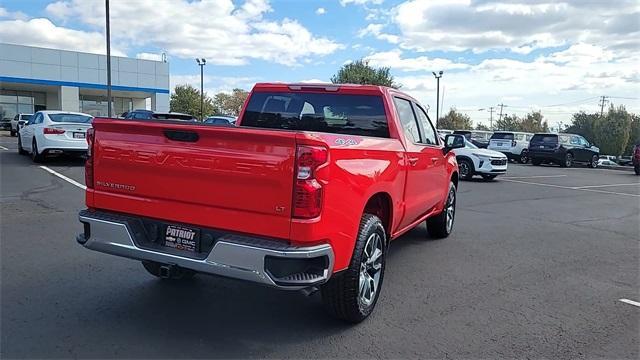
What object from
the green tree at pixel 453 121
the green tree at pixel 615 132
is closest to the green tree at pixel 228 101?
the green tree at pixel 453 121

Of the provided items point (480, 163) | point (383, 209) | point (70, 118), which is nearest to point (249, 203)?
point (383, 209)

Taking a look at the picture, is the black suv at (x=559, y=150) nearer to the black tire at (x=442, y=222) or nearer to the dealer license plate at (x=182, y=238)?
the black tire at (x=442, y=222)

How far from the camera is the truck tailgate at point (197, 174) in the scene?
3.32 metres

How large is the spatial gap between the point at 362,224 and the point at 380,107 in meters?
1.57

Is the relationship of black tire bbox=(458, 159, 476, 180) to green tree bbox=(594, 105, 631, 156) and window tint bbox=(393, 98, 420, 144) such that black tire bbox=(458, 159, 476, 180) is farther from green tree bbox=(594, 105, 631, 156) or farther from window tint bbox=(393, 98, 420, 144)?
green tree bbox=(594, 105, 631, 156)

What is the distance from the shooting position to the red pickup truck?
3.30 metres

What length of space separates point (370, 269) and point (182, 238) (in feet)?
5.05

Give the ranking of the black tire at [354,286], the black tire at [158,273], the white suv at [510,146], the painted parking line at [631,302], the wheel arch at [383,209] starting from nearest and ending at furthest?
the black tire at [354,286], the wheel arch at [383,209], the black tire at [158,273], the painted parking line at [631,302], the white suv at [510,146]

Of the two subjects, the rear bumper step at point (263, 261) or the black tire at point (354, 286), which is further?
the black tire at point (354, 286)

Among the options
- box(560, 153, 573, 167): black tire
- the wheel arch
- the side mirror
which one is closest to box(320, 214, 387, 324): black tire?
the wheel arch

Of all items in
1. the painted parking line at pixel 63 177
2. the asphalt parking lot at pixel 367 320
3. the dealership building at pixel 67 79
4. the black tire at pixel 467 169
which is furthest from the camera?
the dealership building at pixel 67 79

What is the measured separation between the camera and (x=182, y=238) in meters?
3.64

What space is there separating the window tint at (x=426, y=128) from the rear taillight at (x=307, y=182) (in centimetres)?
295

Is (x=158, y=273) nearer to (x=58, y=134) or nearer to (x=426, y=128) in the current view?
(x=426, y=128)
